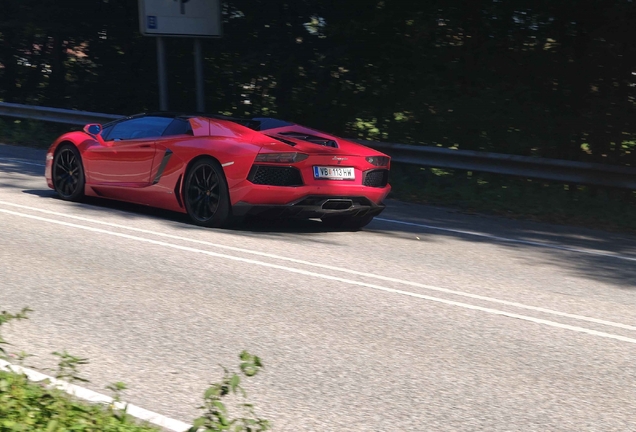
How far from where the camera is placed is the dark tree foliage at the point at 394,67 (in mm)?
14516

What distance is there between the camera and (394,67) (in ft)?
55.5

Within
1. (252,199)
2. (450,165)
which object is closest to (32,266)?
(252,199)

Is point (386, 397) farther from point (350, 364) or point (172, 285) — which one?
point (172, 285)

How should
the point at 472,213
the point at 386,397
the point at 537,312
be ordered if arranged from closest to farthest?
the point at 386,397 < the point at 537,312 < the point at 472,213

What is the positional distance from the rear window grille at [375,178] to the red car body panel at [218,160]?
5cm

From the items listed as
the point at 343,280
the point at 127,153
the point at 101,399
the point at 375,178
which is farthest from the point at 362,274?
the point at 127,153

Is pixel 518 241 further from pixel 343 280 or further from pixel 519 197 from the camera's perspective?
pixel 519 197

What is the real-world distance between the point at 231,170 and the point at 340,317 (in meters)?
3.30

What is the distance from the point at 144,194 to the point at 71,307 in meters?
4.10

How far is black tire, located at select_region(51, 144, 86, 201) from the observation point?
10961mm

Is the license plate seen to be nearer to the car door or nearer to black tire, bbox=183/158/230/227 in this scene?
black tire, bbox=183/158/230/227

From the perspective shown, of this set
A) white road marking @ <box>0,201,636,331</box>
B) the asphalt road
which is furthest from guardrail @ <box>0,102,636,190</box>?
white road marking @ <box>0,201,636,331</box>

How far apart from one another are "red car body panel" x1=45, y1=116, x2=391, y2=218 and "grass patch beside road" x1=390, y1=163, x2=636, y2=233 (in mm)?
3373

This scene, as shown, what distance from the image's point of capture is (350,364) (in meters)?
5.31
